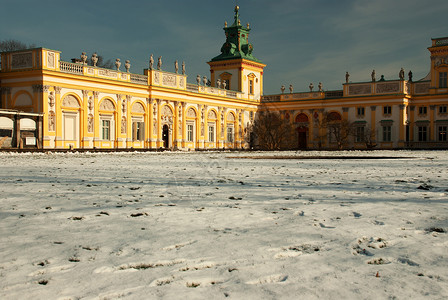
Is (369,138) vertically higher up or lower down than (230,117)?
lower down

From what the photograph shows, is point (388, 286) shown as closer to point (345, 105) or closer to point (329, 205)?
point (329, 205)

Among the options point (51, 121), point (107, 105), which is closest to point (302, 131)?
point (107, 105)

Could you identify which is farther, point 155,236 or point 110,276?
point 155,236

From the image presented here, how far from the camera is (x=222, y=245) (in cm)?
440

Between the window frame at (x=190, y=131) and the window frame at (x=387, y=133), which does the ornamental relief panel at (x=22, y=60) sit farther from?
the window frame at (x=387, y=133)

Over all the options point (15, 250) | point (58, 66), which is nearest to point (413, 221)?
point (15, 250)

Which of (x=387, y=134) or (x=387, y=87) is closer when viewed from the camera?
(x=387, y=134)

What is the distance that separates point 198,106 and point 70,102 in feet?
57.3

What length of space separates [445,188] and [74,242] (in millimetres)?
7513

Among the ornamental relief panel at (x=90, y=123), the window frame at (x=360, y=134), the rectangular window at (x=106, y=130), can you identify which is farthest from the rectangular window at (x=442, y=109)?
the ornamental relief panel at (x=90, y=123)

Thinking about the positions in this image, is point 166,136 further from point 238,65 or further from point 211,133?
point 238,65

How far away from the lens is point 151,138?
1761 inches

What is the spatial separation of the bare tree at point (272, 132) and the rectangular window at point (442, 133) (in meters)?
17.8

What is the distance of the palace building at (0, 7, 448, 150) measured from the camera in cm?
3550
